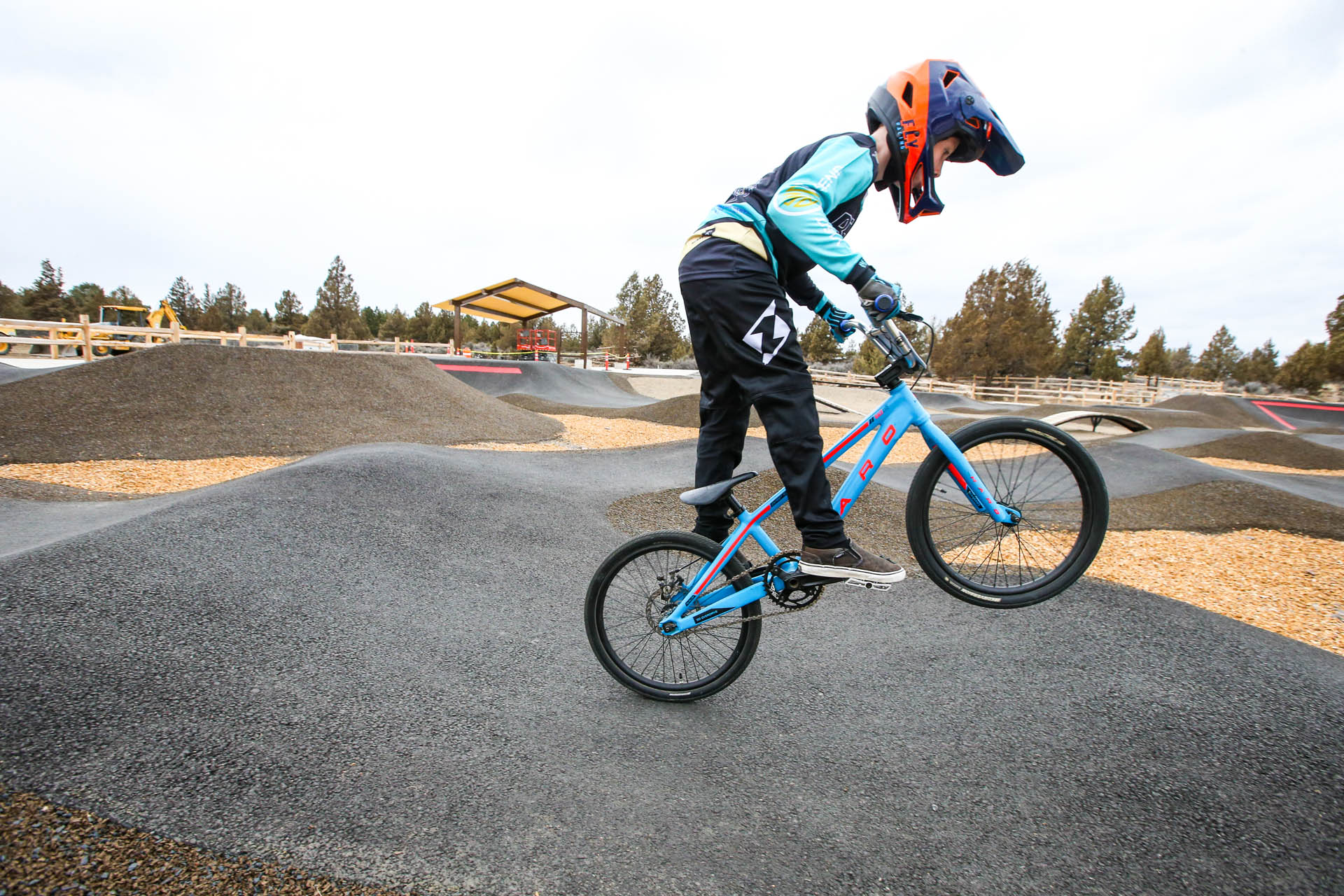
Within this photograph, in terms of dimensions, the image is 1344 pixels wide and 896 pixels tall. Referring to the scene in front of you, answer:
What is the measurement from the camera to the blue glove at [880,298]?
252cm

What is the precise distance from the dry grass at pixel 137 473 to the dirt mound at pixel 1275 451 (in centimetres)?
1964

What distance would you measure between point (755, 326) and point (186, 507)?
458 cm

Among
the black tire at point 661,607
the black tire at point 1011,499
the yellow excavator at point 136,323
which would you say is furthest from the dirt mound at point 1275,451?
the yellow excavator at point 136,323

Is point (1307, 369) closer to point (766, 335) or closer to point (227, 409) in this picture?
point (766, 335)

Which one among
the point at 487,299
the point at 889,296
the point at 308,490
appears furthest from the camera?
the point at 487,299

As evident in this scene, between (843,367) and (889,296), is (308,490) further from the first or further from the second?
(843,367)

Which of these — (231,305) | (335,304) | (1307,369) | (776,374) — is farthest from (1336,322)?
(231,305)

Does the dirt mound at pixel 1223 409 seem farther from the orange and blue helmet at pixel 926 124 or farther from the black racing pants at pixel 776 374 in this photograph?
the black racing pants at pixel 776 374

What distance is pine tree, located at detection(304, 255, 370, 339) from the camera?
46.9 meters

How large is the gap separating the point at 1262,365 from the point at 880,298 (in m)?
72.9

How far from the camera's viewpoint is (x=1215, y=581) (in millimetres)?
5605

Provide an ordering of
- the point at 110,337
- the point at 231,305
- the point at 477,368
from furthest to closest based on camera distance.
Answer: the point at 231,305, the point at 110,337, the point at 477,368

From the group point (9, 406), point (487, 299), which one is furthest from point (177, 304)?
point (9, 406)

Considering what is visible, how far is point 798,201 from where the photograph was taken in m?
2.54
